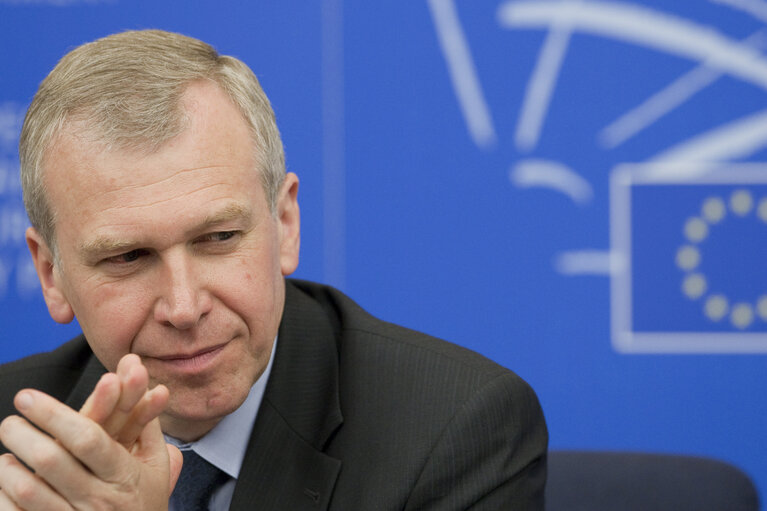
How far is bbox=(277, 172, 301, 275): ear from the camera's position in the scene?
5.10ft

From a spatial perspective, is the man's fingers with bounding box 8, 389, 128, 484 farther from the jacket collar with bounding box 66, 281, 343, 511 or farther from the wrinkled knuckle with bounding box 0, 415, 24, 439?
the jacket collar with bounding box 66, 281, 343, 511

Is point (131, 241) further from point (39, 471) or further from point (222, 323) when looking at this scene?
point (39, 471)

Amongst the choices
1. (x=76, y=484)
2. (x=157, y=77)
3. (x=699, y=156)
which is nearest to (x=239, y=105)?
(x=157, y=77)

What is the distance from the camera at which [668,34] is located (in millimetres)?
2586

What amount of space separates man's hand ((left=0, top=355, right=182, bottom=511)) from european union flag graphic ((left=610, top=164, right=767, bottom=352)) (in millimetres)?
1768

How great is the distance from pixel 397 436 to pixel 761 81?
1.67 m

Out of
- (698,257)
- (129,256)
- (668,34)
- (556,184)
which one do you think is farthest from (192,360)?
(668,34)

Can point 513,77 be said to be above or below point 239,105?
above

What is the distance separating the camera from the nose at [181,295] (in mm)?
1314

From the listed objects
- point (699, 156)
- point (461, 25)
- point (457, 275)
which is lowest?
point (457, 275)

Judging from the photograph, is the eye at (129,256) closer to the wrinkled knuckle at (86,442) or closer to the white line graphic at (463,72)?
the wrinkled knuckle at (86,442)

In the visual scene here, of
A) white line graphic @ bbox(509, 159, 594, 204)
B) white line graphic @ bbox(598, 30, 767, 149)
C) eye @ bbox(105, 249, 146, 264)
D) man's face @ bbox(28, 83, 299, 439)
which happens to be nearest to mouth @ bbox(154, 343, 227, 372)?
man's face @ bbox(28, 83, 299, 439)

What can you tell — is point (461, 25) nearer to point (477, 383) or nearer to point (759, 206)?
point (759, 206)

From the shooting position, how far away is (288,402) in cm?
161
